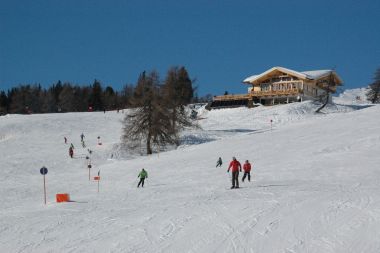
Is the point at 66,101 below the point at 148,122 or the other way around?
the other way around

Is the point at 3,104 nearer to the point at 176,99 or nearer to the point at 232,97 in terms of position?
the point at 232,97

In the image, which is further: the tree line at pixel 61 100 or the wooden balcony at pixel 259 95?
the tree line at pixel 61 100

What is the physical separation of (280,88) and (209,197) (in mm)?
64334

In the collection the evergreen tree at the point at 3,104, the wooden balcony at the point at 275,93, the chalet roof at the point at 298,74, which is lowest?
the evergreen tree at the point at 3,104

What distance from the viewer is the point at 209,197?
19719 millimetres

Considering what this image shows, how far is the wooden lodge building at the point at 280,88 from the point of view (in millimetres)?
76312

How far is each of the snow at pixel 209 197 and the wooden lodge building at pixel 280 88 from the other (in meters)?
23.0

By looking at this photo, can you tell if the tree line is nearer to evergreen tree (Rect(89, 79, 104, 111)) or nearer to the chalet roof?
evergreen tree (Rect(89, 79, 104, 111))

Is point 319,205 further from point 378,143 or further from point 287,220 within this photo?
point 378,143

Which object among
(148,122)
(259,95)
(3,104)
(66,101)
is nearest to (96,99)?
(66,101)

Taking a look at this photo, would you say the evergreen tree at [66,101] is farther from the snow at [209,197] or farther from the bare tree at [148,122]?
the bare tree at [148,122]

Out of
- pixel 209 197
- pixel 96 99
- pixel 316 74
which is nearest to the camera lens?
pixel 209 197

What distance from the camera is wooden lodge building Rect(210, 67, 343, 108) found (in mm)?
76312

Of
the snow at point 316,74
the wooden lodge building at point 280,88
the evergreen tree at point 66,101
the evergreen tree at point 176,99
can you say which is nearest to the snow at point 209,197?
the evergreen tree at point 176,99
